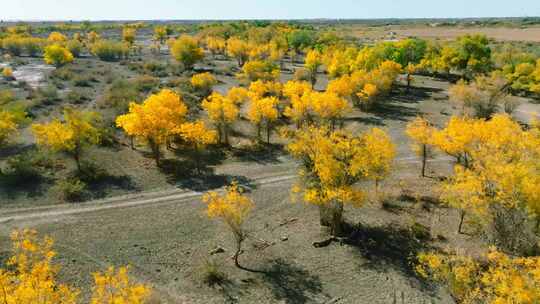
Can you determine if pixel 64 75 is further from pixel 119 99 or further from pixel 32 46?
pixel 32 46

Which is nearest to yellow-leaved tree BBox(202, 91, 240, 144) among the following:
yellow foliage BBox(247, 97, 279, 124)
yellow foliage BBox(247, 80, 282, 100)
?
yellow foliage BBox(247, 97, 279, 124)

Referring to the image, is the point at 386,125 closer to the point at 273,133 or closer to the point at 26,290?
the point at 273,133

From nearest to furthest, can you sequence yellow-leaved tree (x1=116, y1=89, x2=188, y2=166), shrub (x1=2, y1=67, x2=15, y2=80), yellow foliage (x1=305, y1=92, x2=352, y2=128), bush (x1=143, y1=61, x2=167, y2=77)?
yellow-leaved tree (x1=116, y1=89, x2=188, y2=166) → yellow foliage (x1=305, y1=92, x2=352, y2=128) → shrub (x1=2, y1=67, x2=15, y2=80) → bush (x1=143, y1=61, x2=167, y2=77)

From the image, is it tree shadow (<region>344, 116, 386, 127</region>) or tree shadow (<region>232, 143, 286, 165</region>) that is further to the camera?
tree shadow (<region>344, 116, 386, 127</region>)

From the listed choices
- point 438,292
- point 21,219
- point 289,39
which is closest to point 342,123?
point 438,292

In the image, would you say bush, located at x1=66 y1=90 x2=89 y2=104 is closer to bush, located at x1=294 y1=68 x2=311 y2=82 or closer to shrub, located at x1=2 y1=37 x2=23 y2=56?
bush, located at x1=294 y1=68 x2=311 y2=82

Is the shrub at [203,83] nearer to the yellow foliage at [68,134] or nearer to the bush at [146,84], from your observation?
the bush at [146,84]

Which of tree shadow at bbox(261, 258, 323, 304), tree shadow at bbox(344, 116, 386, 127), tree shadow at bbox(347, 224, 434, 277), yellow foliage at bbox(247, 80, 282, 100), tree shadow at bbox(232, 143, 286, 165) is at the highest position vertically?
yellow foliage at bbox(247, 80, 282, 100)
